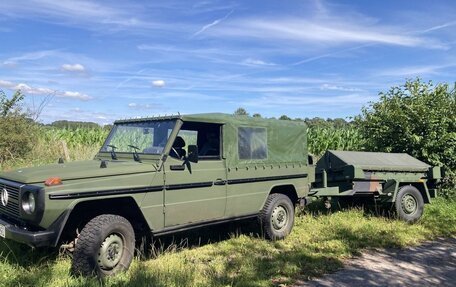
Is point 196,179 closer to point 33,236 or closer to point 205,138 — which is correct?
point 205,138

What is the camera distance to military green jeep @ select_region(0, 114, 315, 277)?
5.27 metres

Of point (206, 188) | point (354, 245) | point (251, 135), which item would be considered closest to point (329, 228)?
point (354, 245)

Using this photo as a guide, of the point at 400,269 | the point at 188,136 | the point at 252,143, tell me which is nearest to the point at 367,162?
the point at 252,143

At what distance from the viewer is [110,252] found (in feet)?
18.3

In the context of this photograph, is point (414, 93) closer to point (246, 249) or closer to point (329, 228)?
point (329, 228)

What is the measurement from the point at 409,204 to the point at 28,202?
786 centimetres

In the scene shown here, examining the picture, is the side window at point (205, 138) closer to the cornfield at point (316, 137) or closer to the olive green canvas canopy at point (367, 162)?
the olive green canvas canopy at point (367, 162)

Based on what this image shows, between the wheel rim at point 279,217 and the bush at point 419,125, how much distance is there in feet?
20.9

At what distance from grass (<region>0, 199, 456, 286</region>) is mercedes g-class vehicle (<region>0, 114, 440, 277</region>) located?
12.9 inches

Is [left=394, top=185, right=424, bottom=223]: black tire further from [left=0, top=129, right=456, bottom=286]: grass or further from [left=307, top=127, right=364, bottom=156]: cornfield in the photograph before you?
[left=307, top=127, right=364, bottom=156]: cornfield

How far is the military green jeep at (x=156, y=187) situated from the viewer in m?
5.27

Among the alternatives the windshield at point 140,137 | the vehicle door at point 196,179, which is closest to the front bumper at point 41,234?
the vehicle door at point 196,179

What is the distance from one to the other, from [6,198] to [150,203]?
69.6 inches

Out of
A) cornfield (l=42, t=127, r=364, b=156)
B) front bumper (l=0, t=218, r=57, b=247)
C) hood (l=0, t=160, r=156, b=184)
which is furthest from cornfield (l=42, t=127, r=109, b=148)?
front bumper (l=0, t=218, r=57, b=247)
